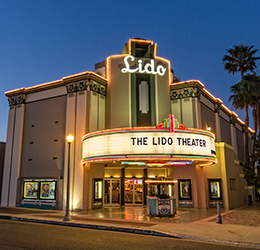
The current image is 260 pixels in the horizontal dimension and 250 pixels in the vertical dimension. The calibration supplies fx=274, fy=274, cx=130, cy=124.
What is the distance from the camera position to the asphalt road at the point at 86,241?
927cm

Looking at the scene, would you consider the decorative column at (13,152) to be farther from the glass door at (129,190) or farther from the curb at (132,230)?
the glass door at (129,190)

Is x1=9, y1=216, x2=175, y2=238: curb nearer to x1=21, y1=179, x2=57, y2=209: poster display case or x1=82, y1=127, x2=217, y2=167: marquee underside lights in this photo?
x1=82, y1=127, x2=217, y2=167: marquee underside lights

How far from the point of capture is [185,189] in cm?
2245

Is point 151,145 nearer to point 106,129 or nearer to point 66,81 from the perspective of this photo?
point 106,129

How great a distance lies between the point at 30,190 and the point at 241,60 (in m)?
27.1

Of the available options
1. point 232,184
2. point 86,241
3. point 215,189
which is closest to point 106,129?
point 215,189

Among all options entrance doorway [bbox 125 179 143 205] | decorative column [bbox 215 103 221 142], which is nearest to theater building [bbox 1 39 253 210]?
entrance doorway [bbox 125 179 143 205]

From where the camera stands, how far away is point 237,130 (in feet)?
127

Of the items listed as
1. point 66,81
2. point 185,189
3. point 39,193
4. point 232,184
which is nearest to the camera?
point 185,189

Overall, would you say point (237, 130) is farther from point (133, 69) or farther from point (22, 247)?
point (22, 247)

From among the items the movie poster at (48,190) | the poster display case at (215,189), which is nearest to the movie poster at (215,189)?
the poster display case at (215,189)

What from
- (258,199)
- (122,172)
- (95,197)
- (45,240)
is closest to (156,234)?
(45,240)

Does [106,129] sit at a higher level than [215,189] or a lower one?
higher

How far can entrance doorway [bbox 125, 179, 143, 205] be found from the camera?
2439 centimetres
